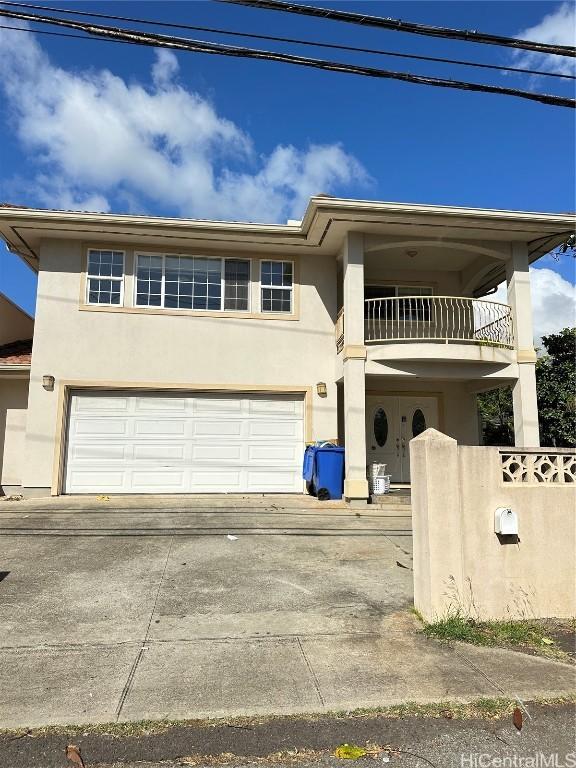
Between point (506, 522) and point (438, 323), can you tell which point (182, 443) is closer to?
point (438, 323)

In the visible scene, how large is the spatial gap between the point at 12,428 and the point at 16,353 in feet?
6.19

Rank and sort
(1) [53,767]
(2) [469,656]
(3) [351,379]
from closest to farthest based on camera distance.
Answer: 1. (1) [53,767]
2. (2) [469,656]
3. (3) [351,379]

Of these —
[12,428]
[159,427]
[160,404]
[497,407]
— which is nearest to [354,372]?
[160,404]

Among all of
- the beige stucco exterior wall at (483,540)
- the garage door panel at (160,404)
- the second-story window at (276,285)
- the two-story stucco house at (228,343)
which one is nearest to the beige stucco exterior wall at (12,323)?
the two-story stucco house at (228,343)

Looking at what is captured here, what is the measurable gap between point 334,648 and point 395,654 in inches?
18.9

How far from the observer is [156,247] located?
12383mm

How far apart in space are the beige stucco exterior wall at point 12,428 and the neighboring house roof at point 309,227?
3.34m

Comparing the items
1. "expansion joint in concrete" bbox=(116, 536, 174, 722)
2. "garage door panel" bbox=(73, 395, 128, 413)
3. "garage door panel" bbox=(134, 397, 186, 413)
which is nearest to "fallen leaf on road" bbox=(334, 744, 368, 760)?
"expansion joint in concrete" bbox=(116, 536, 174, 722)

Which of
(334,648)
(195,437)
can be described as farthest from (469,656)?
(195,437)

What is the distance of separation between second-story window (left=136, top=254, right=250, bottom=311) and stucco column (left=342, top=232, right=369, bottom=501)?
8.90 feet

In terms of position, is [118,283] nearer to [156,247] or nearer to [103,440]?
[156,247]

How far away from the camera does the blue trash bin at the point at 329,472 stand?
37.0 feet

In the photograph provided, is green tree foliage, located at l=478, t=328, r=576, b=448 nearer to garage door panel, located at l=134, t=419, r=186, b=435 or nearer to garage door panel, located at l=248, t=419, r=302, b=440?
garage door panel, located at l=248, t=419, r=302, b=440

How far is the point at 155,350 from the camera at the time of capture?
1209 cm
